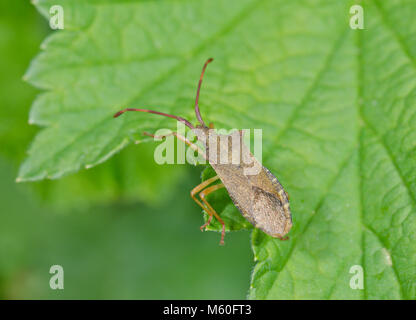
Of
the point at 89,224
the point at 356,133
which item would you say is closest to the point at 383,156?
the point at 356,133

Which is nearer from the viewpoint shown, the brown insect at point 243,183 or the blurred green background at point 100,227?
the brown insect at point 243,183

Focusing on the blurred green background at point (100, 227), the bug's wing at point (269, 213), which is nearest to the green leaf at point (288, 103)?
the bug's wing at point (269, 213)

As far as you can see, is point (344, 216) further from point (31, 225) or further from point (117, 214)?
Result: point (31, 225)

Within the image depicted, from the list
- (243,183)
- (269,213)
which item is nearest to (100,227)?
(243,183)

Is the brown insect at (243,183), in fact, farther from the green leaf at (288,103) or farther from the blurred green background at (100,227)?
the blurred green background at (100,227)

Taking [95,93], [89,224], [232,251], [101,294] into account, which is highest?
[95,93]

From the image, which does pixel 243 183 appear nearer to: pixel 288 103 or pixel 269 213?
pixel 269 213
